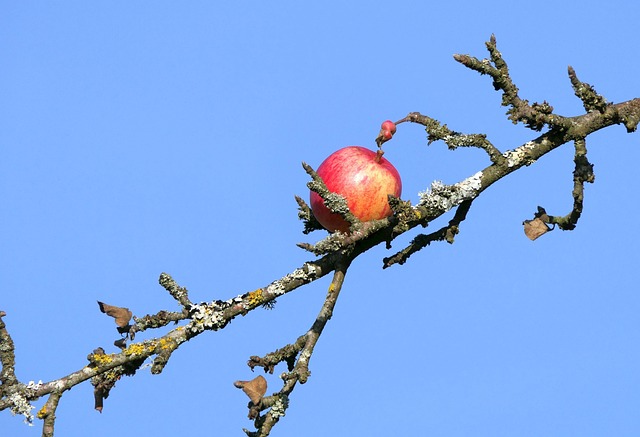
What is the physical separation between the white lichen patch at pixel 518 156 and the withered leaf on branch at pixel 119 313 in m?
2.72

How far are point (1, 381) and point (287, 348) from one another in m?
1.85

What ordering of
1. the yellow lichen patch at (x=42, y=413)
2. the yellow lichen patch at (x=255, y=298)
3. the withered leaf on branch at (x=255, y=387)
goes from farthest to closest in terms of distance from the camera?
the yellow lichen patch at (x=255, y=298), the yellow lichen patch at (x=42, y=413), the withered leaf on branch at (x=255, y=387)

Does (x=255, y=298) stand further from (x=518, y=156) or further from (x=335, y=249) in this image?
(x=518, y=156)

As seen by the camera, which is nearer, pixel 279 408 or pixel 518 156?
pixel 279 408

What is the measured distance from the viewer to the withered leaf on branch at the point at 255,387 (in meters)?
6.30

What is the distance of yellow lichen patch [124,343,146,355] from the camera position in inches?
A: 260

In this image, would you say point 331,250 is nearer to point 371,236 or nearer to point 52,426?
point 371,236

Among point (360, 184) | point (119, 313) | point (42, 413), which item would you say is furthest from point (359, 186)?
point (42, 413)

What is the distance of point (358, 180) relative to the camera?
721cm

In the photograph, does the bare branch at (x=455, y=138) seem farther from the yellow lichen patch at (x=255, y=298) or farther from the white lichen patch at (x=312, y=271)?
the yellow lichen patch at (x=255, y=298)

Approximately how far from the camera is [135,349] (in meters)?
6.62

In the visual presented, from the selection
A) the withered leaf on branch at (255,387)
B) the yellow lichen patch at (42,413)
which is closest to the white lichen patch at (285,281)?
the withered leaf on branch at (255,387)

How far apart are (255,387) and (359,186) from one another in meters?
1.64

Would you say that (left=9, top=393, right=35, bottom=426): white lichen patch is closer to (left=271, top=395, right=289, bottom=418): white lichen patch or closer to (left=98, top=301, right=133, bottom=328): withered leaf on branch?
(left=98, top=301, right=133, bottom=328): withered leaf on branch
